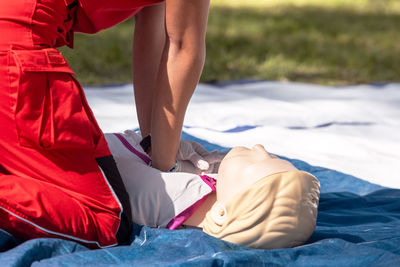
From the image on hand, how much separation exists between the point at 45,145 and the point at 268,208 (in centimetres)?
51

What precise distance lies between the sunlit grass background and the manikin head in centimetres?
245

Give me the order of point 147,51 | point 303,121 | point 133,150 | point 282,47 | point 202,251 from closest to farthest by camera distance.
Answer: point 202,251, point 133,150, point 147,51, point 303,121, point 282,47

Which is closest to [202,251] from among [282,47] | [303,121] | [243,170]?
[243,170]

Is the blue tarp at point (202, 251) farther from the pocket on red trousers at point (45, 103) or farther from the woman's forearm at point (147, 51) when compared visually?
the woman's forearm at point (147, 51)

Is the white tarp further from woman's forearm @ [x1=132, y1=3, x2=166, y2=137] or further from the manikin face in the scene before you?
the manikin face

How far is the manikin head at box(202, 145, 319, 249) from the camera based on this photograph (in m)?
1.44

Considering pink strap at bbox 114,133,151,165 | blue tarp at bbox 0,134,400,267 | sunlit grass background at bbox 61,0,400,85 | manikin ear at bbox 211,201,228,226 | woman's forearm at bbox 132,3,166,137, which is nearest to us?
blue tarp at bbox 0,134,400,267

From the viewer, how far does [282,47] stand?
5094mm

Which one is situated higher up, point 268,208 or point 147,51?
point 147,51

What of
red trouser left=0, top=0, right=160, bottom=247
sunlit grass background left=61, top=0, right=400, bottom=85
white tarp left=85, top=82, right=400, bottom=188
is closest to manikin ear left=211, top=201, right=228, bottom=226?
red trouser left=0, top=0, right=160, bottom=247

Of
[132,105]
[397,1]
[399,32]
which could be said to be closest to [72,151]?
[132,105]

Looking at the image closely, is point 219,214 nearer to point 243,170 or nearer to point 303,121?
point 243,170

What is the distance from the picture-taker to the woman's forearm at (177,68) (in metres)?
1.60

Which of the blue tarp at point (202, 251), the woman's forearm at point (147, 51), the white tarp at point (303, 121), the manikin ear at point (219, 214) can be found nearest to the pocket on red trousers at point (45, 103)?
the blue tarp at point (202, 251)
